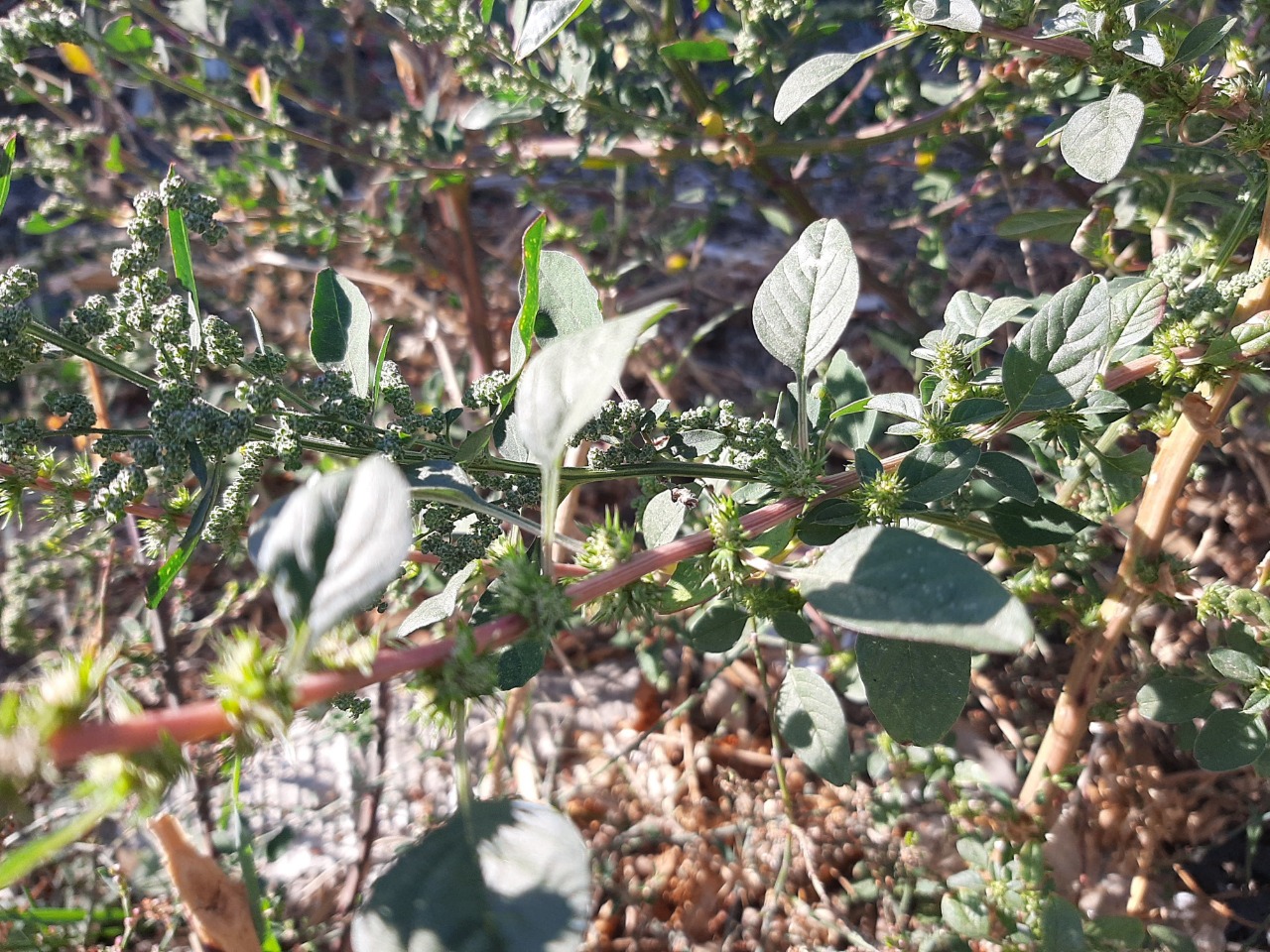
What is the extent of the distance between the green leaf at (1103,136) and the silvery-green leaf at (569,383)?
2.11ft

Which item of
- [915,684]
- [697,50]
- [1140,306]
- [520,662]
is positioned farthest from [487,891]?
[697,50]

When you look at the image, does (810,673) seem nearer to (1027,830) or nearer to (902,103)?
(1027,830)

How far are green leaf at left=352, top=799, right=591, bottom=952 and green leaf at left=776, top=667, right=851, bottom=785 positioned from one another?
0.61 metres

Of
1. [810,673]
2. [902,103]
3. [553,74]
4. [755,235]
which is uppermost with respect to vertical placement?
[553,74]

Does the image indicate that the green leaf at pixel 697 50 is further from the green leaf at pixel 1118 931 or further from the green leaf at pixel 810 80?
the green leaf at pixel 1118 931

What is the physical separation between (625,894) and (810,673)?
2.96ft

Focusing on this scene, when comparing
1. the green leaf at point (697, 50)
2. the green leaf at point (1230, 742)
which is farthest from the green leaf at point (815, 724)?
the green leaf at point (697, 50)

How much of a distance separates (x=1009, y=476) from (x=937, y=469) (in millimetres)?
122

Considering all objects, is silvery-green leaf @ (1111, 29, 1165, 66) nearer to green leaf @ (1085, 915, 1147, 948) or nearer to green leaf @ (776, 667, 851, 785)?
green leaf @ (776, 667, 851, 785)

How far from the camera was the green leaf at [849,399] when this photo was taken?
123cm

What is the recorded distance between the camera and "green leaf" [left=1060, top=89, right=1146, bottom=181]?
1.00 meters

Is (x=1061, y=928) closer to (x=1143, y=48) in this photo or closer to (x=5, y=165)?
(x=1143, y=48)

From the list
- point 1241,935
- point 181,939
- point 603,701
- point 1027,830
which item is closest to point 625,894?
point 603,701

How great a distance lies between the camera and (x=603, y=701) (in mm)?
2416
